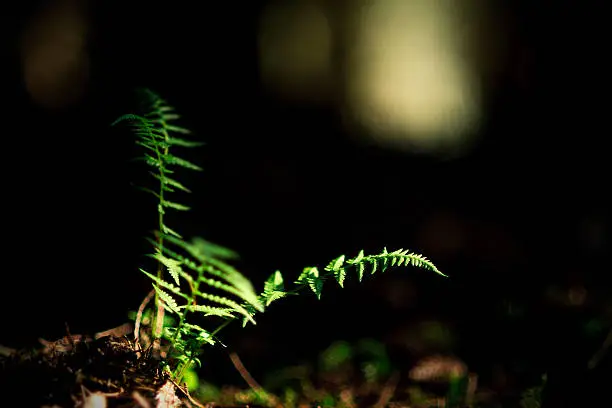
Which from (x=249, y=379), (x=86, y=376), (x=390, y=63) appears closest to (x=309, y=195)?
(x=249, y=379)

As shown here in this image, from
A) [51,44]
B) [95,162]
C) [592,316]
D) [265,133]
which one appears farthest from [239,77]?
[592,316]

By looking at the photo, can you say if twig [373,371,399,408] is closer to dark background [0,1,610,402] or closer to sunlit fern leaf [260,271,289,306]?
dark background [0,1,610,402]

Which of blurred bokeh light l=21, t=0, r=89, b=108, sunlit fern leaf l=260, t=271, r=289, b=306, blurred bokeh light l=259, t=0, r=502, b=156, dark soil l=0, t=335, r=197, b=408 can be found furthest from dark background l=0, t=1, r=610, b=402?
sunlit fern leaf l=260, t=271, r=289, b=306

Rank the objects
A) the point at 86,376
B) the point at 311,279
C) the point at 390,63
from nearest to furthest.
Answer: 1. the point at 86,376
2. the point at 311,279
3. the point at 390,63

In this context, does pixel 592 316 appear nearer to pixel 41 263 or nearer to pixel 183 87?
pixel 41 263

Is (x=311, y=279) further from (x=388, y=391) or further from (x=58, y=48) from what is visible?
(x=58, y=48)

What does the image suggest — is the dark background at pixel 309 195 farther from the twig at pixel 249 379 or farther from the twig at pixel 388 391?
the twig at pixel 388 391

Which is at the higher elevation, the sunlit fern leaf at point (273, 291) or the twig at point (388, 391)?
the sunlit fern leaf at point (273, 291)

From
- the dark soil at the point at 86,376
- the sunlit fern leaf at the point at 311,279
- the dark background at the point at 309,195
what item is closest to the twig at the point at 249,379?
the dark background at the point at 309,195

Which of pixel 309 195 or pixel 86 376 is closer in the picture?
pixel 86 376
